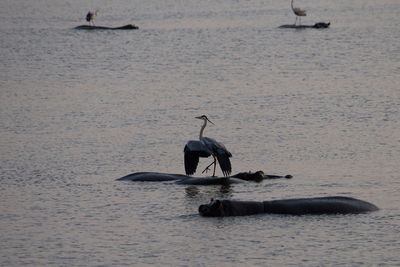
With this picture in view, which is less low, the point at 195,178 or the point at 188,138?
the point at 188,138

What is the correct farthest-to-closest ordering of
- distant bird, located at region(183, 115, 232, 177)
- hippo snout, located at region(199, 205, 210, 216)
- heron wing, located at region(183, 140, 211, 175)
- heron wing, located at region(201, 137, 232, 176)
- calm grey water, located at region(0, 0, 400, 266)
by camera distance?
heron wing, located at region(183, 140, 211, 175)
distant bird, located at region(183, 115, 232, 177)
heron wing, located at region(201, 137, 232, 176)
hippo snout, located at region(199, 205, 210, 216)
calm grey water, located at region(0, 0, 400, 266)

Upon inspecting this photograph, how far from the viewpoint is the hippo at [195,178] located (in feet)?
68.2

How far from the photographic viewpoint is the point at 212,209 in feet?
59.9

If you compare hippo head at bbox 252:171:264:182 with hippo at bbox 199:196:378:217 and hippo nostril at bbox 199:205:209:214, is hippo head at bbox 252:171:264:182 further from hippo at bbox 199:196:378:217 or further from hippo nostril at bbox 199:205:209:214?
hippo nostril at bbox 199:205:209:214

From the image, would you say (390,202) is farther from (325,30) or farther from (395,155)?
(325,30)

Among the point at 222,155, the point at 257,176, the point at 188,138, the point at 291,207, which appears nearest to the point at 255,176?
the point at 257,176

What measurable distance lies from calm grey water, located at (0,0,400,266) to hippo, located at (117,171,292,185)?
262 mm

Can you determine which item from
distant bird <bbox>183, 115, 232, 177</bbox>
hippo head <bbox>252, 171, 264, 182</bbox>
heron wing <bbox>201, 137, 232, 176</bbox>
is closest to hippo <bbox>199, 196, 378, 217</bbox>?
hippo head <bbox>252, 171, 264, 182</bbox>

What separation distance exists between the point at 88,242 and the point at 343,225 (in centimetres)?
424

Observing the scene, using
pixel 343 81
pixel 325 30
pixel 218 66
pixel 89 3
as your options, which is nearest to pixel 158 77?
pixel 218 66

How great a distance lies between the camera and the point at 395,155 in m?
23.3

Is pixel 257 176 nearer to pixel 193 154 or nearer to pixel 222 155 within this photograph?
pixel 222 155

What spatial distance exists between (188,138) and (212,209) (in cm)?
847

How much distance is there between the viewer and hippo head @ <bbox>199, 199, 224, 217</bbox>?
18188 millimetres
